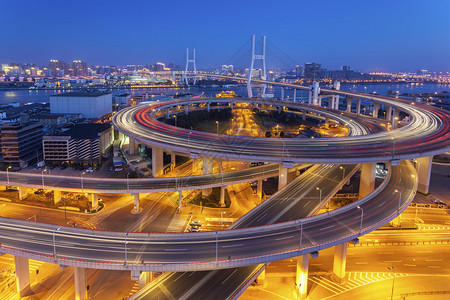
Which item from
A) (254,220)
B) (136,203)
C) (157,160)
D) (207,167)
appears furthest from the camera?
(157,160)

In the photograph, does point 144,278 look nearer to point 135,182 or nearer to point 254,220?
point 254,220

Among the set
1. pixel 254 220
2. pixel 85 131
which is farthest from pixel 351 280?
pixel 85 131

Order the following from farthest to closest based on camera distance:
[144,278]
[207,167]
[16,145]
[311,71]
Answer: [311,71], [16,145], [207,167], [144,278]

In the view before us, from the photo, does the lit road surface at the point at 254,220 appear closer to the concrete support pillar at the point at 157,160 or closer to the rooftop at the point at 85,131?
the concrete support pillar at the point at 157,160

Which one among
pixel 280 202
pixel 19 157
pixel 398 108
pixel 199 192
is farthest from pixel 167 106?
pixel 280 202

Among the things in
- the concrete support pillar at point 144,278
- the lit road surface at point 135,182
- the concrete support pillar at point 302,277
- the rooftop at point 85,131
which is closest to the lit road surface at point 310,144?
the lit road surface at point 135,182

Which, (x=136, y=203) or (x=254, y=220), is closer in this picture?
(x=254, y=220)
